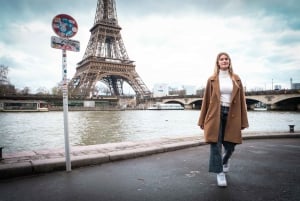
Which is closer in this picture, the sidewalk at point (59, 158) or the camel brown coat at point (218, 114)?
the camel brown coat at point (218, 114)

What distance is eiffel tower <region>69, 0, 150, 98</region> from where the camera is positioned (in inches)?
2108

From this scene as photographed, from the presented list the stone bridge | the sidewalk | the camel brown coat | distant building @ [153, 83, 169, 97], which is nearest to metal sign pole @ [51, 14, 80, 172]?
the sidewalk

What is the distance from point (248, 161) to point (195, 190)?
6.14 feet

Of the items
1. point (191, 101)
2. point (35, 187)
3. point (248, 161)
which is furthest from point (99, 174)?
point (191, 101)

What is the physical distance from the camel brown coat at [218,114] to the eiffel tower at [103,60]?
50596 mm

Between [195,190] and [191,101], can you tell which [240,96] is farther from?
[191,101]

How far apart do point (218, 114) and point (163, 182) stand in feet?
3.83

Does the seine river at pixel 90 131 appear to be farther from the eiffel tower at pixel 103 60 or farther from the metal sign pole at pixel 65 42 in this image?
the eiffel tower at pixel 103 60

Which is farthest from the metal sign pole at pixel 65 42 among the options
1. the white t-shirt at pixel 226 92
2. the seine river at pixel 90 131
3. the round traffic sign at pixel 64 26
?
the seine river at pixel 90 131

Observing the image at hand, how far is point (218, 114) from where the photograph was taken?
3199mm

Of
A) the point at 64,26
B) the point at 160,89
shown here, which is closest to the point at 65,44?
the point at 64,26

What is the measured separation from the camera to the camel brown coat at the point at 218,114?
10.4 feet

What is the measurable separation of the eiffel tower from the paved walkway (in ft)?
163

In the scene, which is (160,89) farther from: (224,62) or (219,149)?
(219,149)
